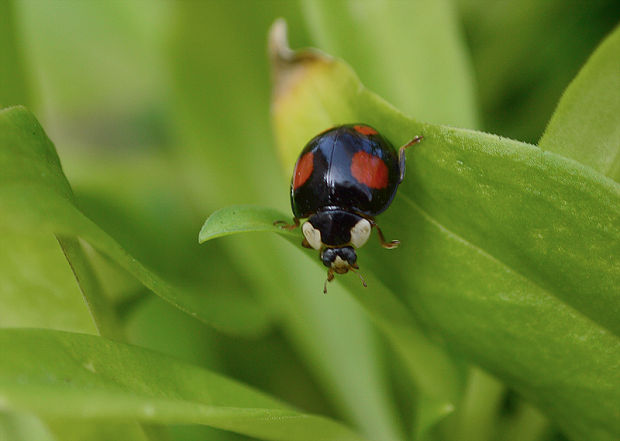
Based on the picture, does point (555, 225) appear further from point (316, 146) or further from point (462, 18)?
point (462, 18)

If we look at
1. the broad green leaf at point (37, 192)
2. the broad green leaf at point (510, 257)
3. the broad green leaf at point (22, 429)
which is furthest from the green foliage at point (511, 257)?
the broad green leaf at point (22, 429)

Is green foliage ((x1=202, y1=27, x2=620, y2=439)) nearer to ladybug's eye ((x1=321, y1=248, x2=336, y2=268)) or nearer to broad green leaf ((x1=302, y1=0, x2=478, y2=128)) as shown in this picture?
ladybug's eye ((x1=321, y1=248, x2=336, y2=268))

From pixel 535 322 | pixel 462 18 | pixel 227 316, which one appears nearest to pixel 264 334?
pixel 227 316

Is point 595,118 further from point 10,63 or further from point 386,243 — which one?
point 10,63

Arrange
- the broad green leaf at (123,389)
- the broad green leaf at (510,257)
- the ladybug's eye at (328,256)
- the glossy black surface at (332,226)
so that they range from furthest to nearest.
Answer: the glossy black surface at (332,226)
the ladybug's eye at (328,256)
the broad green leaf at (510,257)
the broad green leaf at (123,389)

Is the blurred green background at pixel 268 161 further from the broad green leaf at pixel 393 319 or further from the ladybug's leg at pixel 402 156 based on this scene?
the ladybug's leg at pixel 402 156
